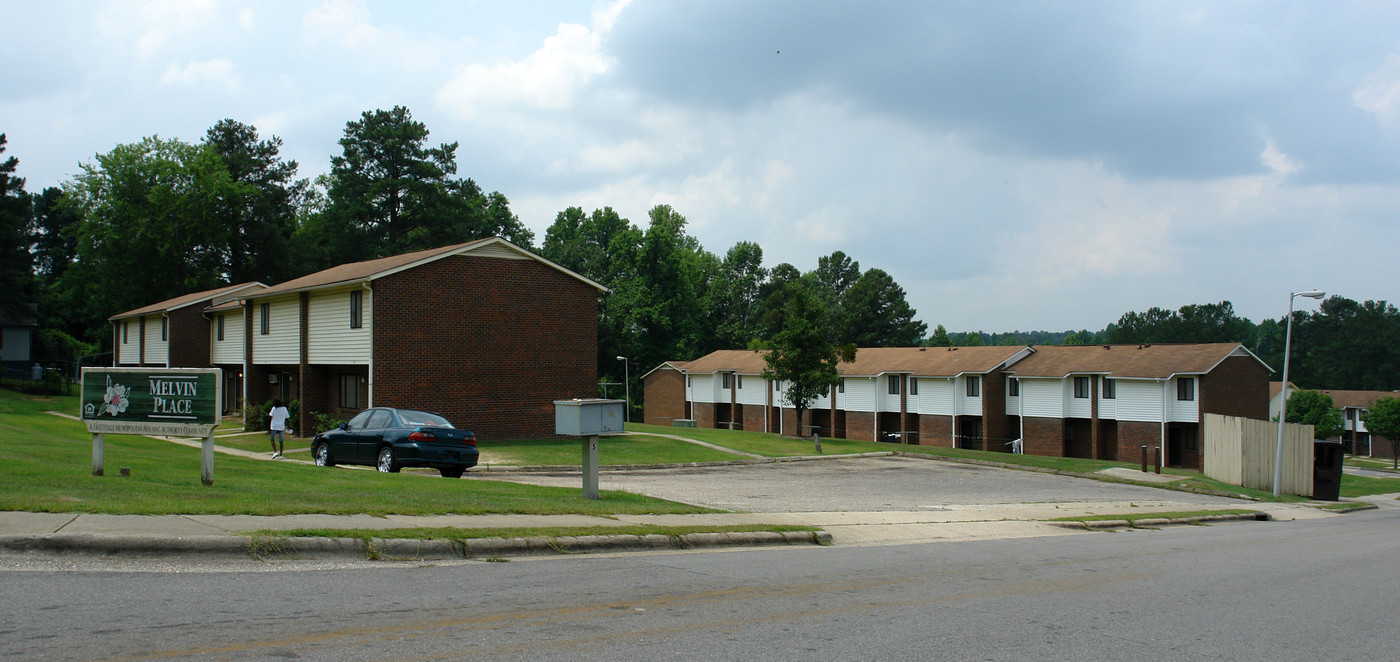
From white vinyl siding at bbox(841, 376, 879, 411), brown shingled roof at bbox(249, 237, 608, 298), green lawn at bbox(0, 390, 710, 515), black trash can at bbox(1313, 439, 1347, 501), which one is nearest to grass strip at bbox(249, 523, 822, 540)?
green lawn at bbox(0, 390, 710, 515)

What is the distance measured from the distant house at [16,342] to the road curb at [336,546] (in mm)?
62818

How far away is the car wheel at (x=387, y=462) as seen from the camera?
19.1 meters

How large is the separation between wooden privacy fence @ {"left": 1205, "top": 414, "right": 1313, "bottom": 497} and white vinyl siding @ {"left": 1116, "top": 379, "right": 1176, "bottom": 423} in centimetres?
1592

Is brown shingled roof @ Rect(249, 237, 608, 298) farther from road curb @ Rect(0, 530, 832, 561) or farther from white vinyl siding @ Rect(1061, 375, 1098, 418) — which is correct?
white vinyl siding @ Rect(1061, 375, 1098, 418)

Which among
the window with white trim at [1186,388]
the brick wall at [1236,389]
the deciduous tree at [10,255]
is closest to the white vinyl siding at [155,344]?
the deciduous tree at [10,255]

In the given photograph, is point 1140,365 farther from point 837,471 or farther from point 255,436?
point 255,436

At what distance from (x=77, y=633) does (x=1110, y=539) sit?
47.1 feet

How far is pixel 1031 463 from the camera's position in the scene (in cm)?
3444

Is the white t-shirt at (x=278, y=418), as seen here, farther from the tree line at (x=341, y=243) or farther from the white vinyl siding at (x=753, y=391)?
the white vinyl siding at (x=753, y=391)

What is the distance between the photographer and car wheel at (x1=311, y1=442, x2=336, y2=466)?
21.0 m

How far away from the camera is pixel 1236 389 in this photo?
1924 inches

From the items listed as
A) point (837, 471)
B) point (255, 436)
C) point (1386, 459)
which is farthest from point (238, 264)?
point (1386, 459)

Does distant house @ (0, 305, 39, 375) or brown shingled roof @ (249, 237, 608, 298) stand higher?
brown shingled roof @ (249, 237, 608, 298)

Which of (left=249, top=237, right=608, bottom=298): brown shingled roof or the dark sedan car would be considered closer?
the dark sedan car
